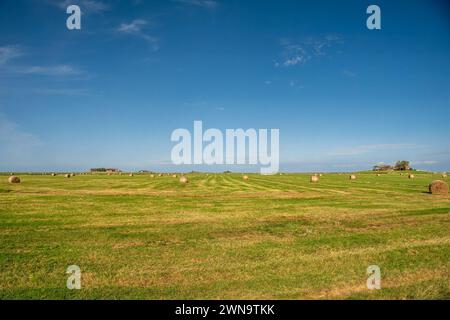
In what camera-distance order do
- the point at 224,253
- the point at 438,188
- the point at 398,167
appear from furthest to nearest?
the point at 398,167 < the point at 438,188 < the point at 224,253

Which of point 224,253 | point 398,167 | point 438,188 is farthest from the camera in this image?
point 398,167

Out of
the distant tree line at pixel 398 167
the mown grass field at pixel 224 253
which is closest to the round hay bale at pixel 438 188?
the mown grass field at pixel 224 253

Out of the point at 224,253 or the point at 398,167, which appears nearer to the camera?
the point at 224,253

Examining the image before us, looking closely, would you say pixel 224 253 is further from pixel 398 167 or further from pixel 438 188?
pixel 398 167

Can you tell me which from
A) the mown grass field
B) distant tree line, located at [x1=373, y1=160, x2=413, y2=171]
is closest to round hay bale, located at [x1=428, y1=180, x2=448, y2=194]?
the mown grass field

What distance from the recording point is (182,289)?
26.9 ft

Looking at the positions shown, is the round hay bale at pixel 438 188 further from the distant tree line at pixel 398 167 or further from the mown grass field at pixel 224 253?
the distant tree line at pixel 398 167

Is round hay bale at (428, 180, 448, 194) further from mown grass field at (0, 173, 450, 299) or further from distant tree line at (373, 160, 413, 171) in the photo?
distant tree line at (373, 160, 413, 171)

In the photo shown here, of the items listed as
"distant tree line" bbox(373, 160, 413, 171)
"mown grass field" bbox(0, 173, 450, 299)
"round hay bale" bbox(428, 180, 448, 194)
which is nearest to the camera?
"mown grass field" bbox(0, 173, 450, 299)

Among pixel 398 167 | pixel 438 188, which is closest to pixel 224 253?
pixel 438 188

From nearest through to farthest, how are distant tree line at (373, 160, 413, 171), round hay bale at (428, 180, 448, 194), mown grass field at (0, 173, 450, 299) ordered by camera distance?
mown grass field at (0, 173, 450, 299) → round hay bale at (428, 180, 448, 194) → distant tree line at (373, 160, 413, 171)

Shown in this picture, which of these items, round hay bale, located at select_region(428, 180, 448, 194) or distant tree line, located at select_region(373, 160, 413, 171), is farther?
distant tree line, located at select_region(373, 160, 413, 171)

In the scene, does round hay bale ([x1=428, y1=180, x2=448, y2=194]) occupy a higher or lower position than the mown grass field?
higher
